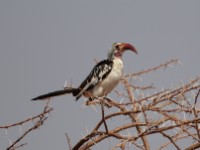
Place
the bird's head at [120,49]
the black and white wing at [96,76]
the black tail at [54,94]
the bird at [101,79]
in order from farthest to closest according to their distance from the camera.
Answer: the bird's head at [120,49]
the black and white wing at [96,76]
the bird at [101,79]
the black tail at [54,94]

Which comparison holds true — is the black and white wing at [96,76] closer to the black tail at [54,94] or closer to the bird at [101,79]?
the bird at [101,79]

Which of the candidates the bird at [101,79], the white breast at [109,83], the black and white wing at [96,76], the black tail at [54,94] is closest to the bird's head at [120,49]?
the bird at [101,79]

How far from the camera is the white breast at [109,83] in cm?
528

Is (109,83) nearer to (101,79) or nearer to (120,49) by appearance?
(101,79)

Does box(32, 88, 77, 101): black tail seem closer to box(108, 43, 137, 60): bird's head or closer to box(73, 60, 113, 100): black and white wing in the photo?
box(73, 60, 113, 100): black and white wing

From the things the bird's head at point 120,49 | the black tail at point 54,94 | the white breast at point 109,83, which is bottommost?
the black tail at point 54,94

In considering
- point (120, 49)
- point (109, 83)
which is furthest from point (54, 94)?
point (120, 49)

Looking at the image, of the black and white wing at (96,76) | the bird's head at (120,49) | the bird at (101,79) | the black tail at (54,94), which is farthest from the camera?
the bird's head at (120,49)

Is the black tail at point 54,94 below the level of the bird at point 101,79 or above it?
below

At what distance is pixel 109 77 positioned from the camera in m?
5.39

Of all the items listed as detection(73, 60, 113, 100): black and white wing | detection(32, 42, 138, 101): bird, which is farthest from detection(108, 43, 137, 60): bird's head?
detection(73, 60, 113, 100): black and white wing

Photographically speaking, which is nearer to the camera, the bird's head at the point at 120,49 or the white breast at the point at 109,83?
the white breast at the point at 109,83

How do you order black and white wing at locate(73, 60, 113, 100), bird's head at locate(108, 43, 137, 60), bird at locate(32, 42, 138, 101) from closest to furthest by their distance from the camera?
bird at locate(32, 42, 138, 101) → black and white wing at locate(73, 60, 113, 100) → bird's head at locate(108, 43, 137, 60)

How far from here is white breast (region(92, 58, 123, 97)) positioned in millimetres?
5278
